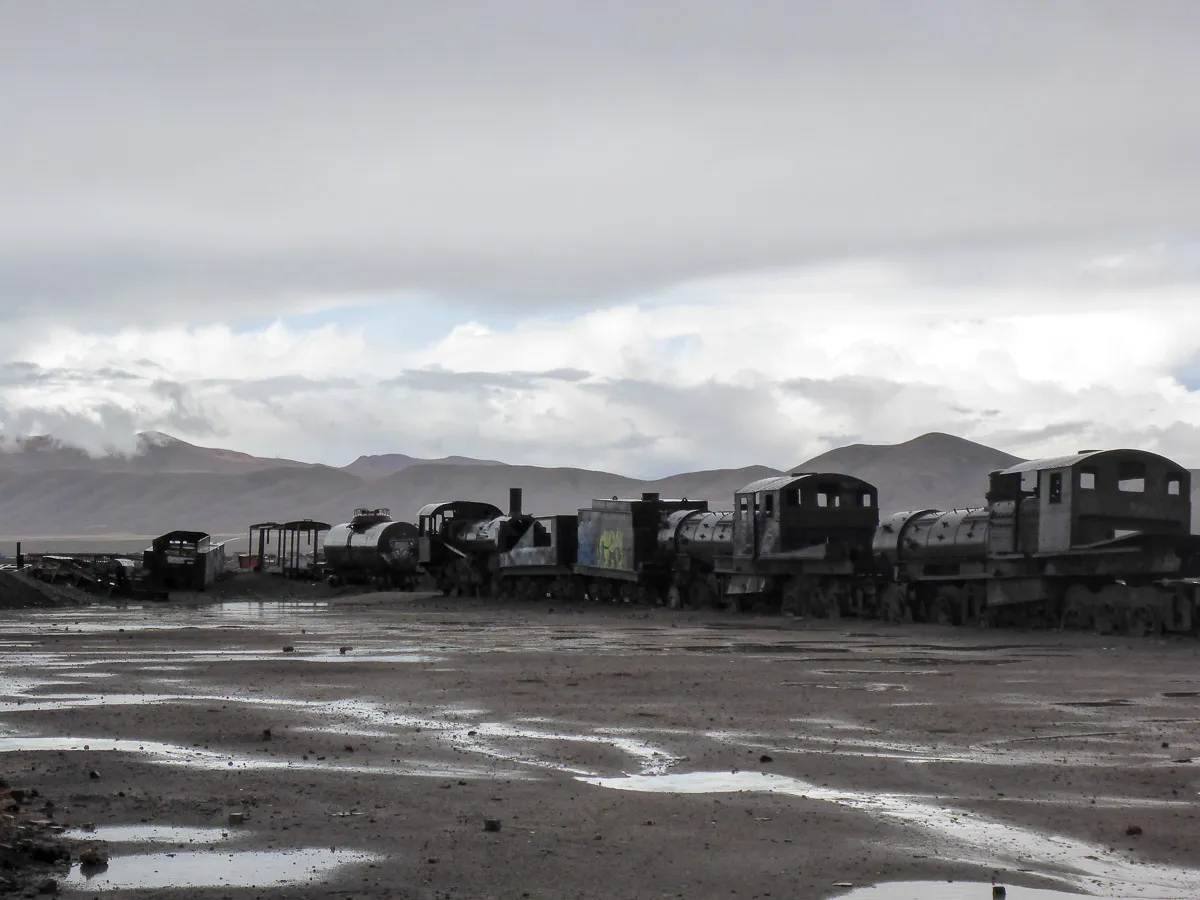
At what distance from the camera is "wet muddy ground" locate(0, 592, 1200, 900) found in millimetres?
7941

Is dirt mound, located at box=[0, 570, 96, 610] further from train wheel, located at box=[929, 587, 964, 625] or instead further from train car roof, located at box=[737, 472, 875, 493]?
train wheel, located at box=[929, 587, 964, 625]

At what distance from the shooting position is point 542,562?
50.7 metres

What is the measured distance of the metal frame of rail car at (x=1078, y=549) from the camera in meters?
27.9

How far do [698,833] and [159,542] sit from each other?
49370 mm

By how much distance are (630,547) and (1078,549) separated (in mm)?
19064

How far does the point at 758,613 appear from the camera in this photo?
40.5m

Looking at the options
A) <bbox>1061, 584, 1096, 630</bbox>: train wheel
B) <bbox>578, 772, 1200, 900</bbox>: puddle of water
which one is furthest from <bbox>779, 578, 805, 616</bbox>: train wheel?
<bbox>578, 772, 1200, 900</bbox>: puddle of water

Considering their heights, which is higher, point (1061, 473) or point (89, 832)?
point (1061, 473)

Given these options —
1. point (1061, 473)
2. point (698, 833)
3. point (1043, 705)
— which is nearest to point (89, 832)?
point (698, 833)

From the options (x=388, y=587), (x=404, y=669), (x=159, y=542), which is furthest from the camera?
(x=388, y=587)

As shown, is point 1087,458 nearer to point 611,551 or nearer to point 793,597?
point 793,597

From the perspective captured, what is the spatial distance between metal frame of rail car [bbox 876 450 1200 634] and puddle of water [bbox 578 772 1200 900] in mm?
18998

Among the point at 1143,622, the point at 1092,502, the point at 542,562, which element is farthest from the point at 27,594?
the point at 1143,622

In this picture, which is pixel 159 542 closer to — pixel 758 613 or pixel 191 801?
pixel 758 613
